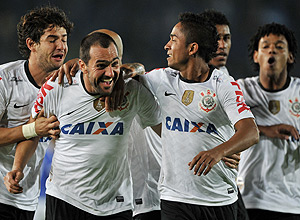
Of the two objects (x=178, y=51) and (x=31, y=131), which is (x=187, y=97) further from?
(x=31, y=131)

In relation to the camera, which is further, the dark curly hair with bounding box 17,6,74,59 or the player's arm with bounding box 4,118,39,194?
the dark curly hair with bounding box 17,6,74,59

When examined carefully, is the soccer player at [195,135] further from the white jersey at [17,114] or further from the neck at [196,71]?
the white jersey at [17,114]

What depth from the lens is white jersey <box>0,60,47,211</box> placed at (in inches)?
154

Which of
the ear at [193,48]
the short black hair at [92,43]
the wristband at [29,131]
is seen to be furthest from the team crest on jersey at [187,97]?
the wristband at [29,131]

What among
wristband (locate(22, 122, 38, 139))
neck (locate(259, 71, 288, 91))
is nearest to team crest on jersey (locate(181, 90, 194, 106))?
wristband (locate(22, 122, 38, 139))

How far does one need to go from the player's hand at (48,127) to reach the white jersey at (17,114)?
0.43m

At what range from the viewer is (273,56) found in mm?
4734

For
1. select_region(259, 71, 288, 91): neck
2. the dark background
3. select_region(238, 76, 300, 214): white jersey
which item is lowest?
select_region(238, 76, 300, 214): white jersey

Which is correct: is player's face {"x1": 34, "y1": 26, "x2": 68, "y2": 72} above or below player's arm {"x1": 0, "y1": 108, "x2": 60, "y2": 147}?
above

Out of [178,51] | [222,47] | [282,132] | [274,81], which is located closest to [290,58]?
[274,81]

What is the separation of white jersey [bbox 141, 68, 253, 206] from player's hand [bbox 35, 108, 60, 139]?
2.70ft

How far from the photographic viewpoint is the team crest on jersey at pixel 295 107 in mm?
4574

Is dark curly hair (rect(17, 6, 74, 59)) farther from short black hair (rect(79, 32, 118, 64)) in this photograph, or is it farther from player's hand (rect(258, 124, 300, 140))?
player's hand (rect(258, 124, 300, 140))

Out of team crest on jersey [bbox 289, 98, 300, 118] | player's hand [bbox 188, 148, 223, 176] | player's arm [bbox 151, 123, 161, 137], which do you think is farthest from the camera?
team crest on jersey [bbox 289, 98, 300, 118]
